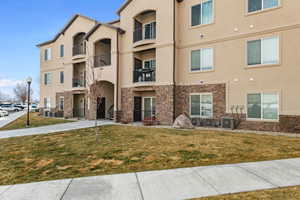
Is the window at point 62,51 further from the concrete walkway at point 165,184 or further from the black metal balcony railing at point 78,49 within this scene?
the concrete walkway at point 165,184

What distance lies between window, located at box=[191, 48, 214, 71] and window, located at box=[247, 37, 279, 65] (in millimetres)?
2737

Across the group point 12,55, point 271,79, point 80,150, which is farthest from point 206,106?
point 12,55

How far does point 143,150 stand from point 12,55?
51.3 meters

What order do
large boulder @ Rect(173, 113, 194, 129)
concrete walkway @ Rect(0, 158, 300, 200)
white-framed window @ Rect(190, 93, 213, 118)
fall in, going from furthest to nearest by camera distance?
white-framed window @ Rect(190, 93, 213, 118) → large boulder @ Rect(173, 113, 194, 129) → concrete walkway @ Rect(0, 158, 300, 200)

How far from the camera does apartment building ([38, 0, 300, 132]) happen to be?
12.2 meters

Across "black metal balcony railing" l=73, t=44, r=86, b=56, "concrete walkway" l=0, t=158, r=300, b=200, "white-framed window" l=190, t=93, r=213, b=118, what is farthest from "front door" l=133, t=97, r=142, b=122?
"concrete walkway" l=0, t=158, r=300, b=200

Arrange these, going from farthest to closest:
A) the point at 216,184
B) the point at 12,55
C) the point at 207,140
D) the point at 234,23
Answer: the point at 12,55
the point at 234,23
the point at 207,140
the point at 216,184

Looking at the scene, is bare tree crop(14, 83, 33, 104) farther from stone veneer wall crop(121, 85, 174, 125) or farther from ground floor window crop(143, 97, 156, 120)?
stone veneer wall crop(121, 85, 174, 125)

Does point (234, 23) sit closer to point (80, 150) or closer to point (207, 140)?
point (207, 140)

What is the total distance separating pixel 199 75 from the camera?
15.5m

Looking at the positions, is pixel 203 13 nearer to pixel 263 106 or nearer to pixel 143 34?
pixel 143 34

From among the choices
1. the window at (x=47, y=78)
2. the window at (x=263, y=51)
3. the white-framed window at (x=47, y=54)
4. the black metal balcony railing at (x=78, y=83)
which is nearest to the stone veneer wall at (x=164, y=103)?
the window at (x=263, y=51)

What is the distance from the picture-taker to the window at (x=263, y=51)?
40.9ft

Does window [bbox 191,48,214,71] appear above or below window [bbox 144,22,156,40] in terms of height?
below
